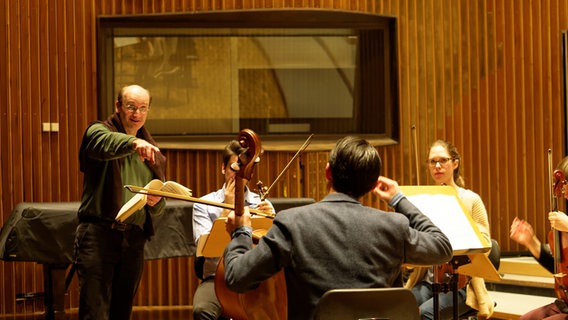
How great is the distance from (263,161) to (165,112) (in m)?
0.96

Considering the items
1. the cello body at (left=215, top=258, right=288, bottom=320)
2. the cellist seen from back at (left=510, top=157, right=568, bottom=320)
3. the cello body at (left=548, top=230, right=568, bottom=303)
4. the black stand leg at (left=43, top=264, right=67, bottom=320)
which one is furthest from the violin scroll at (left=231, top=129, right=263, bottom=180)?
the black stand leg at (left=43, top=264, right=67, bottom=320)

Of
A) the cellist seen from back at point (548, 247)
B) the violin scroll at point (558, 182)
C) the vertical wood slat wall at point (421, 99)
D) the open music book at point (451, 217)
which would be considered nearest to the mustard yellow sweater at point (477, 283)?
the cellist seen from back at point (548, 247)

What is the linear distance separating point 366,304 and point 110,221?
1.74 meters

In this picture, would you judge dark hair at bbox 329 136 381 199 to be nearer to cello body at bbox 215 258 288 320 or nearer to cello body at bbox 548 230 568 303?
cello body at bbox 215 258 288 320

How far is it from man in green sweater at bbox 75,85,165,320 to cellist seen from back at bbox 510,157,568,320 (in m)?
1.72

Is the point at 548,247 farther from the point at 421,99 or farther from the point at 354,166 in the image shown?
the point at 421,99

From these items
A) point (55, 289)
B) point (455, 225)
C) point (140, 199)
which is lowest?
point (55, 289)

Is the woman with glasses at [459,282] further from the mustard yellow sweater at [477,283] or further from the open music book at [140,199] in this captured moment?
the open music book at [140,199]

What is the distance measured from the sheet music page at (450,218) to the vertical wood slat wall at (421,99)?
126 inches

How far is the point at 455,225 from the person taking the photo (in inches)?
130

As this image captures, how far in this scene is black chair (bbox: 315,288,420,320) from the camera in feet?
7.38

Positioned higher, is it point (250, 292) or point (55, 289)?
point (250, 292)

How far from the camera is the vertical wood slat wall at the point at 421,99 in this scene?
6.44m

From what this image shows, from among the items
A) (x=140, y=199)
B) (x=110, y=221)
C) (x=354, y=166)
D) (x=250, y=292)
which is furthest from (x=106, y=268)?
(x=354, y=166)
